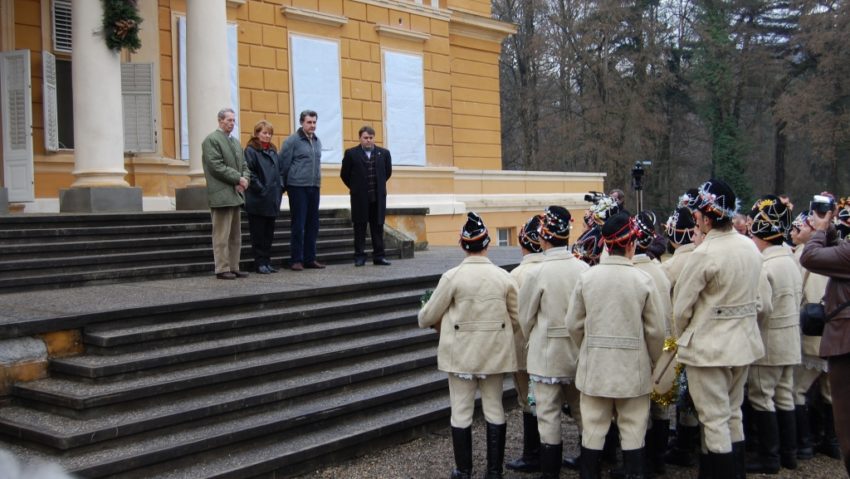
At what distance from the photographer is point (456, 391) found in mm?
5852

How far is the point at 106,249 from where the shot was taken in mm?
9945

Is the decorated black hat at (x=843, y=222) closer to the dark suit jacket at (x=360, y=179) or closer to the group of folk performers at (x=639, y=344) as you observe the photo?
the group of folk performers at (x=639, y=344)

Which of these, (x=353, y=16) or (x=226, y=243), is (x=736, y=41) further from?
(x=226, y=243)

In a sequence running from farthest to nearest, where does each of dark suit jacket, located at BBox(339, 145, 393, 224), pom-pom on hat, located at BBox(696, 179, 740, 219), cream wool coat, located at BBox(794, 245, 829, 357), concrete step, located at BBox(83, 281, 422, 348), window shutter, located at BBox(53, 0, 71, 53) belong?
window shutter, located at BBox(53, 0, 71, 53) < dark suit jacket, located at BBox(339, 145, 393, 224) < cream wool coat, located at BBox(794, 245, 829, 357) < concrete step, located at BBox(83, 281, 422, 348) < pom-pom on hat, located at BBox(696, 179, 740, 219)

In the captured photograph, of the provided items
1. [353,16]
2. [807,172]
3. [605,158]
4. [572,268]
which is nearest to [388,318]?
[572,268]

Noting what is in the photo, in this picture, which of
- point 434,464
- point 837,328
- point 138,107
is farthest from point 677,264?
point 138,107

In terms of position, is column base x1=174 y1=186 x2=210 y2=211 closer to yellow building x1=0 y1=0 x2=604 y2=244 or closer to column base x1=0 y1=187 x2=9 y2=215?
yellow building x1=0 y1=0 x2=604 y2=244

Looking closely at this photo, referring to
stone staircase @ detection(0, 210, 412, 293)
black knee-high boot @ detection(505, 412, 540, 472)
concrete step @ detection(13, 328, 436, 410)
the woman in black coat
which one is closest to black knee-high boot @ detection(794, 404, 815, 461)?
black knee-high boot @ detection(505, 412, 540, 472)

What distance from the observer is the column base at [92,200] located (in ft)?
38.9

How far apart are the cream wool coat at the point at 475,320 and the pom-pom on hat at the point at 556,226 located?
47 centimetres

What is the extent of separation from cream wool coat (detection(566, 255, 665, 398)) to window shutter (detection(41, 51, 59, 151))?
10759 mm

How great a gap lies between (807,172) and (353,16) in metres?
32.5

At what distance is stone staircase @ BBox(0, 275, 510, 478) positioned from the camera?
5.60 meters

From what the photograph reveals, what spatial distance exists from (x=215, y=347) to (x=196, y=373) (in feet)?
1.24
